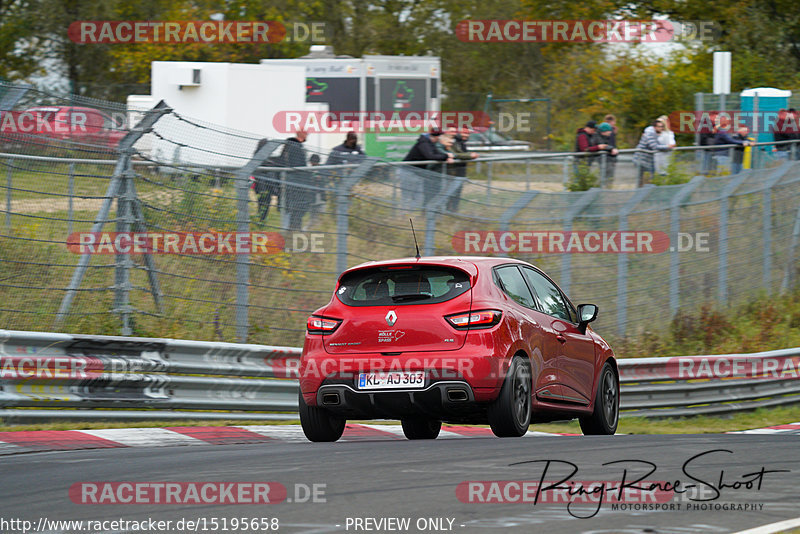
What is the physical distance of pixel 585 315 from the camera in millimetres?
11102

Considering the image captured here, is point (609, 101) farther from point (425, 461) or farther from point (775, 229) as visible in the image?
point (425, 461)

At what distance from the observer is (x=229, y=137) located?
13.9 meters

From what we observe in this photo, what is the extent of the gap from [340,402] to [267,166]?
16.5 feet

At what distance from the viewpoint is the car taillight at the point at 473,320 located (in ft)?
30.9

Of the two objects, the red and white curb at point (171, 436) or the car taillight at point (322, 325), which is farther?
the red and white curb at point (171, 436)

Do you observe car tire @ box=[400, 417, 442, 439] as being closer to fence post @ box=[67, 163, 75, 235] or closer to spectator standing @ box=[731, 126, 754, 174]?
fence post @ box=[67, 163, 75, 235]

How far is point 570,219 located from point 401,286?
25.8 ft

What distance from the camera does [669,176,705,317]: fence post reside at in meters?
18.7

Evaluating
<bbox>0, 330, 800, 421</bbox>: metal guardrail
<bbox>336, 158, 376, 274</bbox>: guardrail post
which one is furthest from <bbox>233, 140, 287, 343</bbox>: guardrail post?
<bbox>336, 158, 376, 274</bbox>: guardrail post

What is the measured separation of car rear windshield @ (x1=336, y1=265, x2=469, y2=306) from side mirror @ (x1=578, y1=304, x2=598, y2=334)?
6.13 feet

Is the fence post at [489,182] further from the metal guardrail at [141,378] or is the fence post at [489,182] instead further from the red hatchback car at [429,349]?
the red hatchback car at [429,349]

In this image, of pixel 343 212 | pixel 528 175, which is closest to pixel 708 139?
pixel 528 175

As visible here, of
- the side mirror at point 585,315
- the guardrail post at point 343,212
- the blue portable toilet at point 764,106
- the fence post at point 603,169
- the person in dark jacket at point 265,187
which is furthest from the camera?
the blue portable toilet at point 764,106

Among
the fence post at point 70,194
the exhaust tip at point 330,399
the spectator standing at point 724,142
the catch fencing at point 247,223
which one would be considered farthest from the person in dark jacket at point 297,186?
Answer: the spectator standing at point 724,142
